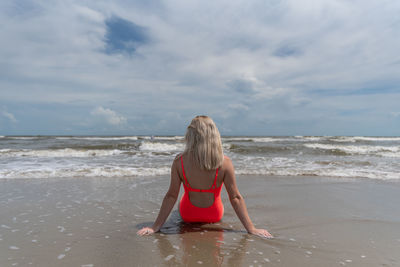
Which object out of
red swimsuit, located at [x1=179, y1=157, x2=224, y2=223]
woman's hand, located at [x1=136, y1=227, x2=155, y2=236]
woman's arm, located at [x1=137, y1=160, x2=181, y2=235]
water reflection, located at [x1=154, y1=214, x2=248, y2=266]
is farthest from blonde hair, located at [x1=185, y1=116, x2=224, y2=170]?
woman's hand, located at [x1=136, y1=227, x2=155, y2=236]

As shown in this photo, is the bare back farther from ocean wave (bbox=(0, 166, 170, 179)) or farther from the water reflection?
ocean wave (bbox=(0, 166, 170, 179))

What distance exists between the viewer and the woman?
9.33 feet

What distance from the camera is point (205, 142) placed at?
9.25ft

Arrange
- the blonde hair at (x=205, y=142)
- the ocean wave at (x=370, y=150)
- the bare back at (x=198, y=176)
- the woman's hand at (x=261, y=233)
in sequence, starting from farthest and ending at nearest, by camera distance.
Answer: the ocean wave at (x=370, y=150), the woman's hand at (x=261, y=233), the bare back at (x=198, y=176), the blonde hair at (x=205, y=142)

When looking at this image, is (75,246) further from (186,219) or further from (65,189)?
(65,189)

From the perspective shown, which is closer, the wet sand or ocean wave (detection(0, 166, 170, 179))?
the wet sand

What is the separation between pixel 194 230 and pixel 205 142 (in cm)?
137

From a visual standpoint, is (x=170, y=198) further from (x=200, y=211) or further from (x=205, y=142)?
(x=205, y=142)

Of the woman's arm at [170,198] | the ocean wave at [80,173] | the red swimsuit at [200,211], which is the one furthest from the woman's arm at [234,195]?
the ocean wave at [80,173]

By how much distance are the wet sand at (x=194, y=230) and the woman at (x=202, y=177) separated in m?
0.25

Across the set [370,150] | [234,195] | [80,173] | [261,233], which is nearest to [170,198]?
[234,195]

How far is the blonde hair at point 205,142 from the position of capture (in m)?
2.82

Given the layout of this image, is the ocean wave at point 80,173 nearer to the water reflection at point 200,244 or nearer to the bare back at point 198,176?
the water reflection at point 200,244

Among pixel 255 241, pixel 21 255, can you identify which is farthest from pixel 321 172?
pixel 21 255
